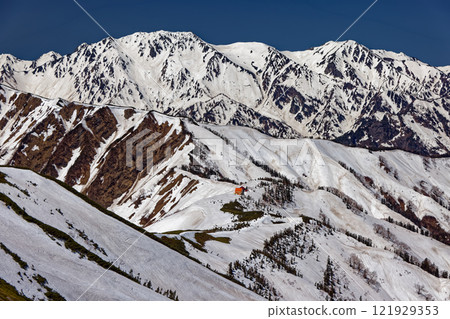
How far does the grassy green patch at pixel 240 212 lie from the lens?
145438 mm

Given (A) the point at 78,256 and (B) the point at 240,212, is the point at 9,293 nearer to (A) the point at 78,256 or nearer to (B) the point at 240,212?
(A) the point at 78,256

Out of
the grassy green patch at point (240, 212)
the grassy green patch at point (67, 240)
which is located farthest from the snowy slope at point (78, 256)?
the grassy green patch at point (240, 212)

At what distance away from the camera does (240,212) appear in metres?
156

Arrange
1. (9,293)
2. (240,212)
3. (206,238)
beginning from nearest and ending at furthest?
1. (9,293)
2. (206,238)
3. (240,212)

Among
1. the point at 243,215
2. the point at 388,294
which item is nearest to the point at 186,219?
the point at 243,215

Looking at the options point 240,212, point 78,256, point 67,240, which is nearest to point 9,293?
point 78,256

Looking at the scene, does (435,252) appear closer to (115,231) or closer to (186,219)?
(186,219)

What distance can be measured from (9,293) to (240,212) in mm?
118523

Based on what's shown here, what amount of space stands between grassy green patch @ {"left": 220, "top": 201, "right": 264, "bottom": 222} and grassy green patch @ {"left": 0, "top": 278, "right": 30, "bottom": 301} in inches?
4033

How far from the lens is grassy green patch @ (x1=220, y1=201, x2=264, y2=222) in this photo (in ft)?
477

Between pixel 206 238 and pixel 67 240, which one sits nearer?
pixel 67 240

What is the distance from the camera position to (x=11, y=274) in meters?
44.4

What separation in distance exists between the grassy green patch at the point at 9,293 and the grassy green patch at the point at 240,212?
10244 cm

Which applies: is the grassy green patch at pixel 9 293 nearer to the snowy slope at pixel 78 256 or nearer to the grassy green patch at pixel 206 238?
the snowy slope at pixel 78 256
